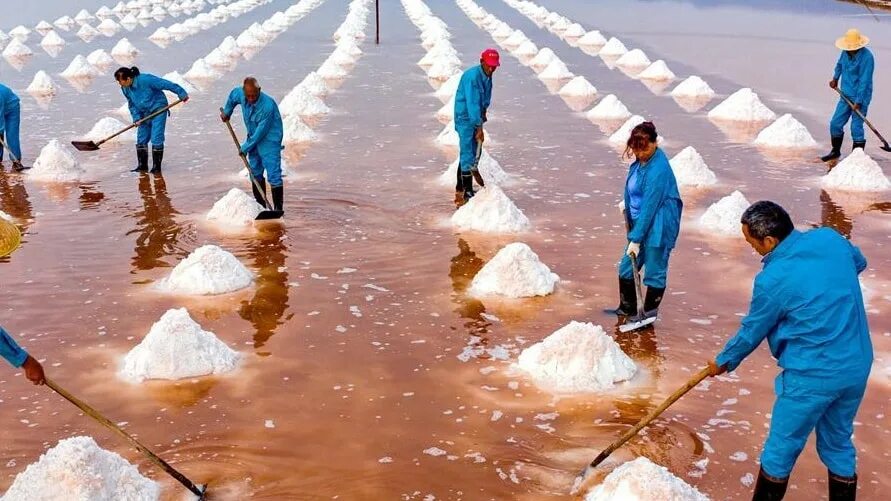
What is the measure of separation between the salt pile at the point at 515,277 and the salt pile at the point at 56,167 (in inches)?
197

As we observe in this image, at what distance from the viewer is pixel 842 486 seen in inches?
125

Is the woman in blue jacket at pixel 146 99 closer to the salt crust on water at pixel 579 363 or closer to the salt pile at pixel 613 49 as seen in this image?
the salt crust on water at pixel 579 363

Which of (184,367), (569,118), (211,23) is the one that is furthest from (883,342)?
(211,23)

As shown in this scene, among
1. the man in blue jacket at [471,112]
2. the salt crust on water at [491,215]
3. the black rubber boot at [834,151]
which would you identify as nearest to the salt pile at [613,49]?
the black rubber boot at [834,151]

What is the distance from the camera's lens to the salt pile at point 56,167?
28.4 feet

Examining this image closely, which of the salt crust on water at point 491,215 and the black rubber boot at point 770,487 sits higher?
the black rubber boot at point 770,487

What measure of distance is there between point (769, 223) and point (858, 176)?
592 centimetres

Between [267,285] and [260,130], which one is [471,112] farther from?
[267,285]

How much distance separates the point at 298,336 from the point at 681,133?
755 centimetres

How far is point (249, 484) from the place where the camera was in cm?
363

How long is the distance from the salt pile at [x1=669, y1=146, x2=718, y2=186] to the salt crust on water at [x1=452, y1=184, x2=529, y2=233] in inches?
84.6

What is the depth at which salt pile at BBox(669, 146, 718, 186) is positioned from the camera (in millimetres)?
8484

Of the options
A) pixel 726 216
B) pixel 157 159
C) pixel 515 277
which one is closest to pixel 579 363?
pixel 515 277

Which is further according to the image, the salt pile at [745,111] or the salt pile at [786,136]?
the salt pile at [745,111]
